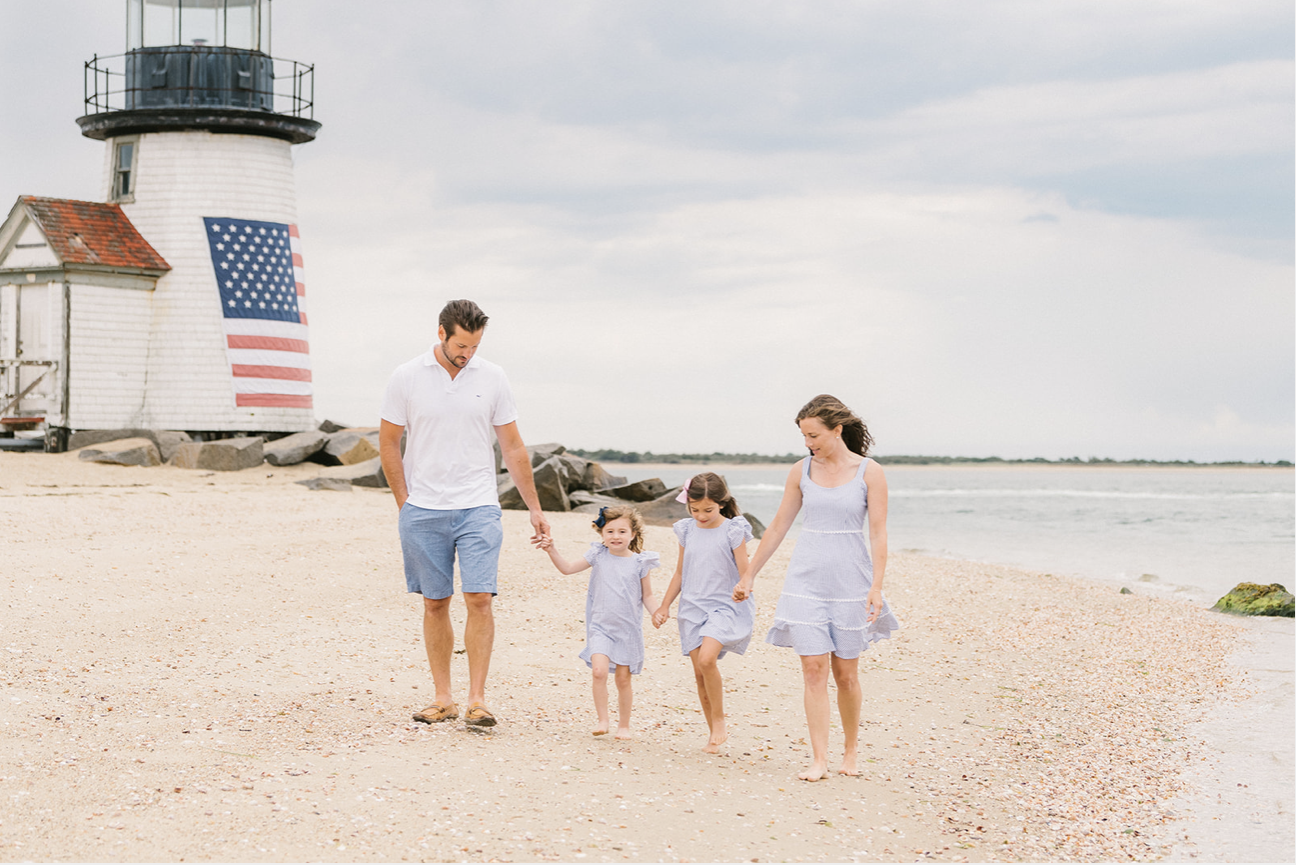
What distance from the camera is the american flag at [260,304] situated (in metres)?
22.7

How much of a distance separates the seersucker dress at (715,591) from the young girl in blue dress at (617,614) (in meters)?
0.21

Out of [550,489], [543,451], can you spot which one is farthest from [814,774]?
[543,451]

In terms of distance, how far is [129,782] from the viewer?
16.5ft

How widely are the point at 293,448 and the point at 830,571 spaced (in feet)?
57.7

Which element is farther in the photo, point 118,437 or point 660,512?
point 118,437

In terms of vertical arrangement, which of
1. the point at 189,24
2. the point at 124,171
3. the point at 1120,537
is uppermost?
the point at 189,24

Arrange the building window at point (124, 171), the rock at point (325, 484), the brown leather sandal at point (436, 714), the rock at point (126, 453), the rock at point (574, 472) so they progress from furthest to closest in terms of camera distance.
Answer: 1. the building window at point (124, 171)
2. the rock at point (574, 472)
3. the rock at point (126, 453)
4. the rock at point (325, 484)
5. the brown leather sandal at point (436, 714)

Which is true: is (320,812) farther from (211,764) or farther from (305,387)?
(305,387)

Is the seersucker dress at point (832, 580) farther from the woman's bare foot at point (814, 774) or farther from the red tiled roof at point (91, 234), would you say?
the red tiled roof at point (91, 234)

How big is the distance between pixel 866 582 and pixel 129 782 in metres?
3.42

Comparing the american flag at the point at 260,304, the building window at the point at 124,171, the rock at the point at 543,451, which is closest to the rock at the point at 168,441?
the american flag at the point at 260,304

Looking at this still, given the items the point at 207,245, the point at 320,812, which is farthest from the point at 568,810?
the point at 207,245

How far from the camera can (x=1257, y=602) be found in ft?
51.6

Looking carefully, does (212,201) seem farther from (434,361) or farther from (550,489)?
(434,361)
